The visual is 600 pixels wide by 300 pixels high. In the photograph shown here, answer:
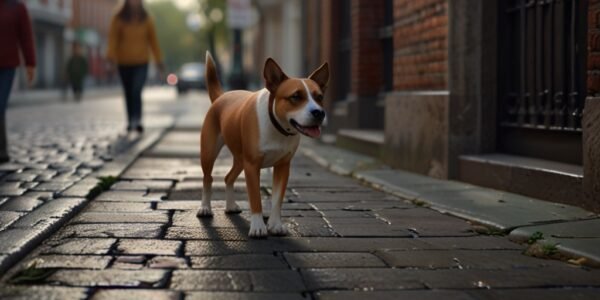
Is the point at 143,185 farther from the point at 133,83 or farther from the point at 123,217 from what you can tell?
the point at 133,83

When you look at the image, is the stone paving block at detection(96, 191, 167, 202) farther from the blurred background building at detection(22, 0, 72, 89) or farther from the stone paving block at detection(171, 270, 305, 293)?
the blurred background building at detection(22, 0, 72, 89)

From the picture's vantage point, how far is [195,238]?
16.0 feet

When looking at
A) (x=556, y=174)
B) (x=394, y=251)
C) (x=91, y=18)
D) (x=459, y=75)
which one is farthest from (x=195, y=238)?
(x=91, y=18)

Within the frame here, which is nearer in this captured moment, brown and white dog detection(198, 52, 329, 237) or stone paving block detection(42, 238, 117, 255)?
stone paving block detection(42, 238, 117, 255)

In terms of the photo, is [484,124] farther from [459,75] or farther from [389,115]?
[389,115]

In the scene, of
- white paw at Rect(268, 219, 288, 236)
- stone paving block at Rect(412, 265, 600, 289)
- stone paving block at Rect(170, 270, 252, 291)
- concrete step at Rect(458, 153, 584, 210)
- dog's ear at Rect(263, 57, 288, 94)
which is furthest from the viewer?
concrete step at Rect(458, 153, 584, 210)

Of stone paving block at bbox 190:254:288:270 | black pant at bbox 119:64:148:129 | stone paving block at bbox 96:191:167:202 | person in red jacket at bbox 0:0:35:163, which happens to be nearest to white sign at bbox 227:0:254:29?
black pant at bbox 119:64:148:129

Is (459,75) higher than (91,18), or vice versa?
(91,18)

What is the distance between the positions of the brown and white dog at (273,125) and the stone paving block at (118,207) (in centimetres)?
91

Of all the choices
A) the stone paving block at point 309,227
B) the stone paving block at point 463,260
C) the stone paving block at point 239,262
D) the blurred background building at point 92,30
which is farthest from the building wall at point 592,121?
the blurred background building at point 92,30

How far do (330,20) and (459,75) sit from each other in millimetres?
6264

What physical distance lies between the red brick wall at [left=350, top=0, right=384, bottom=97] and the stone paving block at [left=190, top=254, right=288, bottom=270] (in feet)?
25.0

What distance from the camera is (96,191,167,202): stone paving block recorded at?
6398 mm

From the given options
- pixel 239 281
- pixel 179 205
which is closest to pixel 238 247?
pixel 239 281
